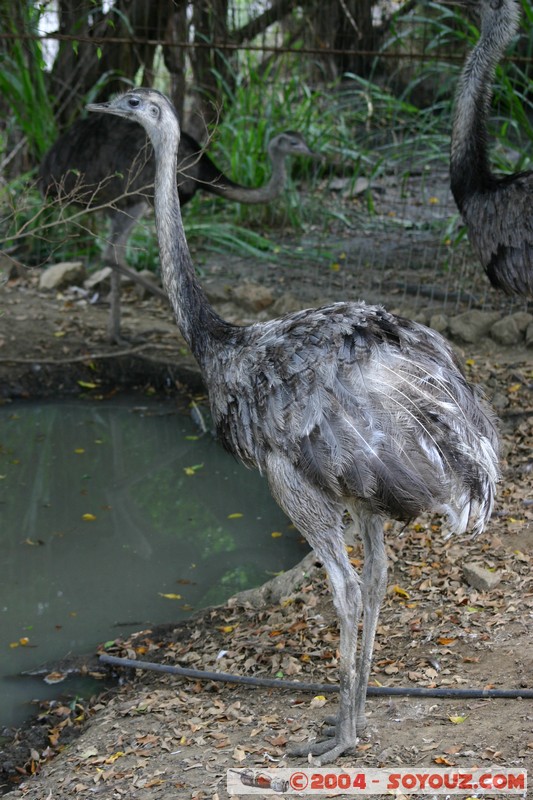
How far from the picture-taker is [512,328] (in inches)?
275

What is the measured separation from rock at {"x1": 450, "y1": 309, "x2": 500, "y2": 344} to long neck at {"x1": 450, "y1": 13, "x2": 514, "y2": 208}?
123cm

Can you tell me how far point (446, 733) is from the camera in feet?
11.1

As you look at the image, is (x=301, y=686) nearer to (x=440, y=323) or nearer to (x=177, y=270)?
(x=177, y=270)

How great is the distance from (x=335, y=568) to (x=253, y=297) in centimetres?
466

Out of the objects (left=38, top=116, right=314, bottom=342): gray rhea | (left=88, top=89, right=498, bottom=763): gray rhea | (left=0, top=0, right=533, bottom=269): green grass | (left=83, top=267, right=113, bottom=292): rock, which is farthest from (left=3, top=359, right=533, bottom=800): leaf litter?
(left=83, top=267, right=113, bottom=292): rock

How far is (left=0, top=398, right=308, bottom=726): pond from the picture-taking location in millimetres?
4871

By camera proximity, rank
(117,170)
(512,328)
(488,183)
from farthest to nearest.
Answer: (117,170) → (512,328) → (488,183)

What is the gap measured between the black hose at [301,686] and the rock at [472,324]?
3613mm

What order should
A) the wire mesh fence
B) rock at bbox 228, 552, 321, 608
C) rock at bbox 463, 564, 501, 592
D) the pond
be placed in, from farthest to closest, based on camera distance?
the wire mesh fence → the pond → rock at bbox 228, 552, 321, 608 → rock at bbox 463, 564, 501, 592

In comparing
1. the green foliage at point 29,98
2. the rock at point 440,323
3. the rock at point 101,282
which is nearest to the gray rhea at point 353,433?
the rock at point 440,323

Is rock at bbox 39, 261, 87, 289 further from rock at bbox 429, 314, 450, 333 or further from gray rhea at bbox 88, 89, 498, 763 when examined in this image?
gray rhea at bbox 88, 89, 498, 763

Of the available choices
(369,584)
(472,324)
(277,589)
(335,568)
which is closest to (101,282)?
(472,324)

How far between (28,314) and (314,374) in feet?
16.8

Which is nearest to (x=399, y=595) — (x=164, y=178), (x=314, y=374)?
(x=314, y=374)
